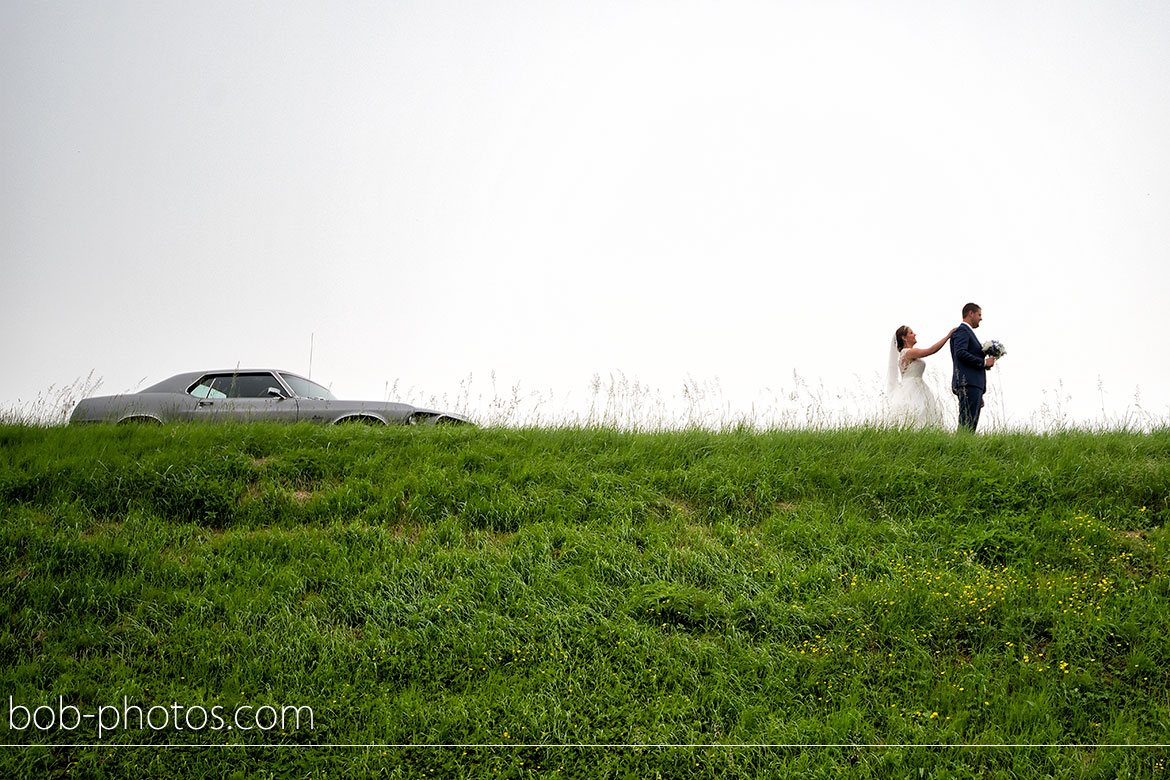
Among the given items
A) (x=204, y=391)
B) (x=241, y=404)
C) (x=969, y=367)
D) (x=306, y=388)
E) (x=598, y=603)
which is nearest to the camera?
(x=598, y=603)

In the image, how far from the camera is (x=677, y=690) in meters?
4.82

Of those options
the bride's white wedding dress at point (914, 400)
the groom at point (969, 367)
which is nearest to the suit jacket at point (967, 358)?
the groom at point (969, 367)

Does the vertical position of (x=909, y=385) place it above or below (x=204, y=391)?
above

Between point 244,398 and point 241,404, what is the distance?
0.38 ft

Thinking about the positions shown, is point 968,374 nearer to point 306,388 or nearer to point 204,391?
point 306,388

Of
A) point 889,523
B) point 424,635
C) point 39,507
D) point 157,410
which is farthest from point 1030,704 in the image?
point 157,410

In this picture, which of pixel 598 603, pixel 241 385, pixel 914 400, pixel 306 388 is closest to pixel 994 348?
pixel 914 400

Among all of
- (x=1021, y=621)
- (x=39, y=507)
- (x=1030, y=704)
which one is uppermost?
(x=39, y=507)

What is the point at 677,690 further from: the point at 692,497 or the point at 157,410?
the point at 157,410

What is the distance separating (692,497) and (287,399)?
18.4ft

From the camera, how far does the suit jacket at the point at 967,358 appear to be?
9.24m

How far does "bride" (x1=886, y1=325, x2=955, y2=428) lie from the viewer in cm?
956

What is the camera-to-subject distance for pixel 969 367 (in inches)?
368

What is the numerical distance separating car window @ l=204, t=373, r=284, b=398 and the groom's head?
9.16 metres
